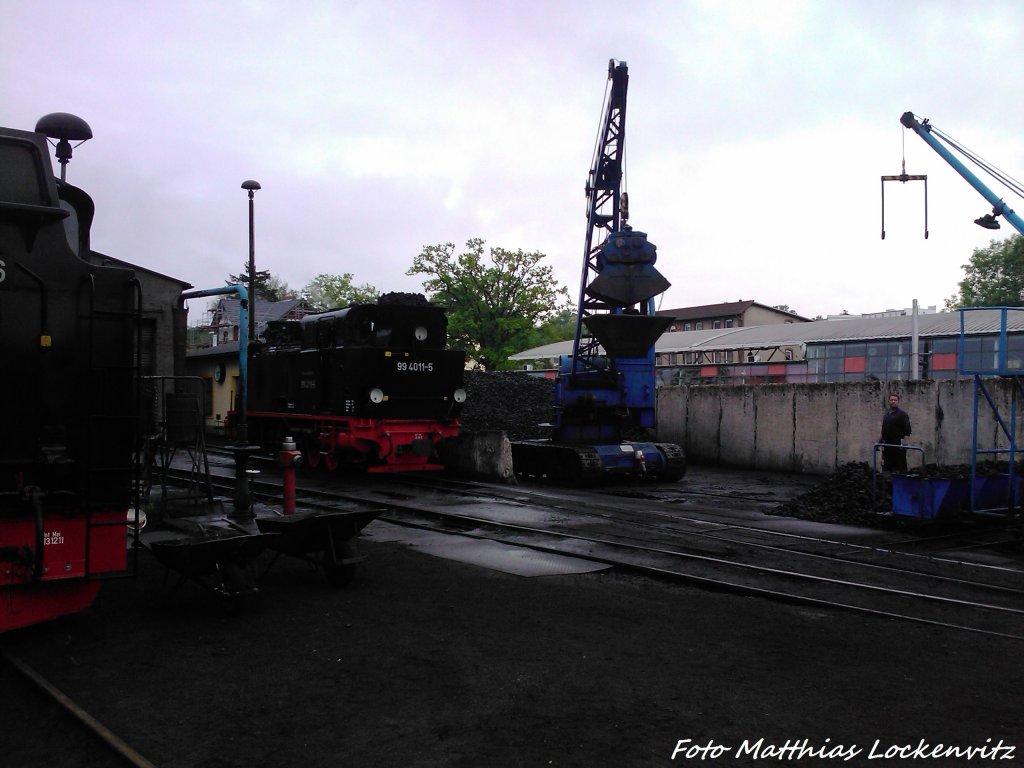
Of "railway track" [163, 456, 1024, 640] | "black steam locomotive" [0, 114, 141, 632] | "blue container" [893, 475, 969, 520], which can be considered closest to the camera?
"black steam locomotive" [0, 114, 141, 632]

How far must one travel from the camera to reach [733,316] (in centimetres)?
7919

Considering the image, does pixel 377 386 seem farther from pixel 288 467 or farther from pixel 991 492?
pixel 991 492

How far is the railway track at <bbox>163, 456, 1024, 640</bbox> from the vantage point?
671 centimetres

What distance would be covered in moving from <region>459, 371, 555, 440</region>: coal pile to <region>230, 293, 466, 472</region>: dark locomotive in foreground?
5.96 meters

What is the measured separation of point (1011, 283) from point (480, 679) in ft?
267

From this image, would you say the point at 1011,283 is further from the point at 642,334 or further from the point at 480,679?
the point at 480,679

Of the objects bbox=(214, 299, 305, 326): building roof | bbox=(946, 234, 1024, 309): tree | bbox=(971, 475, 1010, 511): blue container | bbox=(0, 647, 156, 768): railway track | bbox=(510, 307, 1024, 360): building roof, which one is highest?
bbox=(946, 234, 1024, 309): tree

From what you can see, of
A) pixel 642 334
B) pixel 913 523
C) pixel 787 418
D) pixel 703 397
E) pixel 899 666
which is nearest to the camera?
pixel 899 666

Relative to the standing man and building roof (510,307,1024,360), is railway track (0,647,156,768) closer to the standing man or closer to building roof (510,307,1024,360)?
the standing man

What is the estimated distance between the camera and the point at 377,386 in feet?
49.8

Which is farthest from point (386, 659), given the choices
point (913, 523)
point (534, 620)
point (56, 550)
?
point (913, 523)

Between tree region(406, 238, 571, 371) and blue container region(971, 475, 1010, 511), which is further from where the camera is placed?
tree region(406, 238, 571, 371)

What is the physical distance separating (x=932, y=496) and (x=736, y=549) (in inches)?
127

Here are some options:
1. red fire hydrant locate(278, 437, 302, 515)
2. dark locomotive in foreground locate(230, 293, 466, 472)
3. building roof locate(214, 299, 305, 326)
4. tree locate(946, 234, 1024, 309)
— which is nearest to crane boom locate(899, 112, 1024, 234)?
dark locomotive in foreground locate(230, 293, 466, 472)
